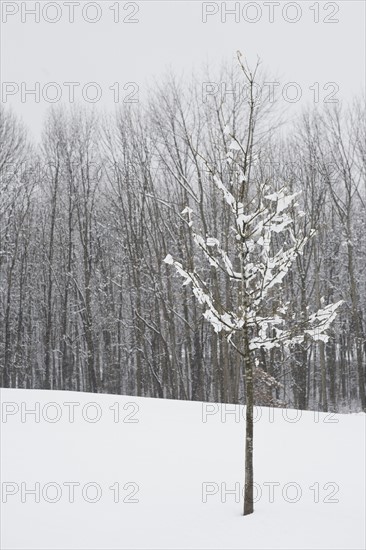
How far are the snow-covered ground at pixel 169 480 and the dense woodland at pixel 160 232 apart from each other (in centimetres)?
466

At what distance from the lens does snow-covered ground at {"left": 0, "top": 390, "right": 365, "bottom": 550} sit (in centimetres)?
542

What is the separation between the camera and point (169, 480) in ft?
23.1

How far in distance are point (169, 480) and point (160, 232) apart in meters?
14.0

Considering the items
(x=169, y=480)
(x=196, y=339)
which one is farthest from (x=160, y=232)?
(x=169, y=480)

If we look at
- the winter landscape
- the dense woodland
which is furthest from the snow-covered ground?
the dense woodland

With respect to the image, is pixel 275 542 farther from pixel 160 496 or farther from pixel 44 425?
pixel 44 425

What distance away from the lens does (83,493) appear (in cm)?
654

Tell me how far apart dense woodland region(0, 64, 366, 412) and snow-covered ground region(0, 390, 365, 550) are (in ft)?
15.3

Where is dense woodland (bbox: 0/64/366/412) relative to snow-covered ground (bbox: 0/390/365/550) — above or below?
above

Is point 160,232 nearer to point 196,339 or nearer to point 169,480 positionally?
point 196,339

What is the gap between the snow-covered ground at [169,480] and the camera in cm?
542

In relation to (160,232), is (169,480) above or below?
below

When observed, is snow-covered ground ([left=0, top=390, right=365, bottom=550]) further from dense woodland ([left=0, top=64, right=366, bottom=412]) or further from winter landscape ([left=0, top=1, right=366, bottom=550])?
dense woodland ([left=0, top=64, right=366, bottom=412])

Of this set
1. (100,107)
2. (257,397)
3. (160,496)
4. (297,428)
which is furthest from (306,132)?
(160,496)
